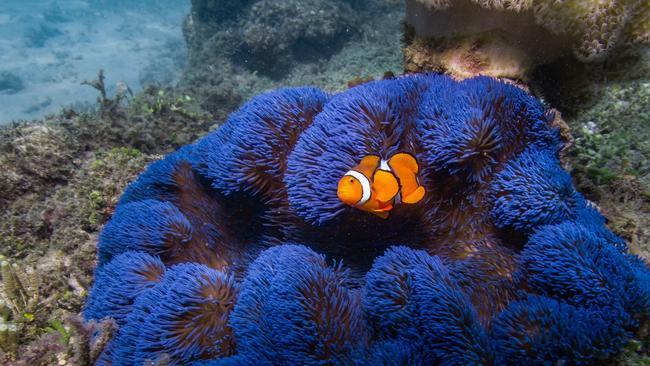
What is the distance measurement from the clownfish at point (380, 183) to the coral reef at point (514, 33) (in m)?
1.39

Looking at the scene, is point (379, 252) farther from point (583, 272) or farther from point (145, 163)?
point (145, 163)

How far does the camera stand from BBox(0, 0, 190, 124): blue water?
1852 centimetres

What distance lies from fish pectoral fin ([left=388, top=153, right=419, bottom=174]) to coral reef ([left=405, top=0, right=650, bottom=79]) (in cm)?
133

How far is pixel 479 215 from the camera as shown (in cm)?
242

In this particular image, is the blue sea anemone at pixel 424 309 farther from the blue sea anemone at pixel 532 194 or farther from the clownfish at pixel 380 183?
the blue sea anemone at pixel 532 194

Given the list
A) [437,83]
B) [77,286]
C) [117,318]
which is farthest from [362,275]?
[77,286]

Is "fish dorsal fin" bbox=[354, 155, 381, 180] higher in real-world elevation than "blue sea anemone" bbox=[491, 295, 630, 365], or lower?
higher

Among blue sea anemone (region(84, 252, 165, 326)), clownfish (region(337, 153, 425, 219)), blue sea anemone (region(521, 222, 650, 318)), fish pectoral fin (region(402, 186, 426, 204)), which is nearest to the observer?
blue sea anemone (region(521, 222, 650, 318))

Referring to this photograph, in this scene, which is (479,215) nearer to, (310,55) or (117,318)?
(117,318)

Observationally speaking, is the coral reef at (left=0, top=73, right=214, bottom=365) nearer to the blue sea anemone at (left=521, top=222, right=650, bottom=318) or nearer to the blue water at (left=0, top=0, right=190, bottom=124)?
the blue sea anemone at (left=521, top=222, right=650, bottom=318)

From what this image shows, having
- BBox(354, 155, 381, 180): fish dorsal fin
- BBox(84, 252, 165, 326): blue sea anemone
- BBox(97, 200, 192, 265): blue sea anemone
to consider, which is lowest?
BBox(84, 252, 165, 326): blue sea anemone

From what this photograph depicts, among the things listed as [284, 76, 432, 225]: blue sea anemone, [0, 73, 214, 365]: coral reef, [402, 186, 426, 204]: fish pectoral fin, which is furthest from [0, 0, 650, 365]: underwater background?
[402, 186, 426, 204]: fish pectoral fin

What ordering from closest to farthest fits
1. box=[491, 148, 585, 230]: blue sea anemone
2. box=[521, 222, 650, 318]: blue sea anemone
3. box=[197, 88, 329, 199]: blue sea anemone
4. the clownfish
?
box=[521, 222, 650, 318]: blue sea anemone → the clownfish → box=[491, 148, 585, 230]: blue sea anemone → box=[197, 88, 329, 199]: blue sea anemone

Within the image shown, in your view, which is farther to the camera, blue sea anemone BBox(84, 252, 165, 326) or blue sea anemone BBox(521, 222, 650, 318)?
blue sea anemone BBox(84, 252, 165, 326)
